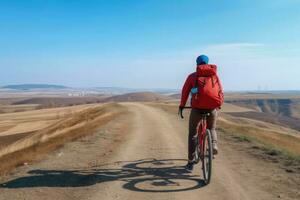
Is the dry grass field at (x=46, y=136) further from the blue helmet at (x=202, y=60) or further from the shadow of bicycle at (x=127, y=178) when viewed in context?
the blue helmet at (x=202, y=60)

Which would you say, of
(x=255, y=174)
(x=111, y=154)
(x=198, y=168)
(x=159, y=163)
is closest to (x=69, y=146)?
(x=111, y=154)

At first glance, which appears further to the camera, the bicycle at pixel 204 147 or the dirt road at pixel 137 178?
the bicycle at pixel 204 147

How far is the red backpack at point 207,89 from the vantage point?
8.75 metres

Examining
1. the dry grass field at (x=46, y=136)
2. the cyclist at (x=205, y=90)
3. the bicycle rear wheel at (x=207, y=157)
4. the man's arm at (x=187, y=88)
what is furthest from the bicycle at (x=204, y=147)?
the dry grass field at (x=46, y=136)

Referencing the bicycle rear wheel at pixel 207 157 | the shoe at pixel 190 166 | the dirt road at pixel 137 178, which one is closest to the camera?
the dirt road at pixel 137 178

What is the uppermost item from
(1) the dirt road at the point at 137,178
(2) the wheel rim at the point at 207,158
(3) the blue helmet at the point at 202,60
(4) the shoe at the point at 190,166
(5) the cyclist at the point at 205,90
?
(3) the blue helmet at the point at 202,60

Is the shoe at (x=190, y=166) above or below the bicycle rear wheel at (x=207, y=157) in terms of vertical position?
below

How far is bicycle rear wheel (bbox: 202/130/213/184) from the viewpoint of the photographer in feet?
28.2

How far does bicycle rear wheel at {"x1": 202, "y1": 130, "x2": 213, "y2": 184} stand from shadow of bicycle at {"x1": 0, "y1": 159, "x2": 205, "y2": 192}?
0.21 m

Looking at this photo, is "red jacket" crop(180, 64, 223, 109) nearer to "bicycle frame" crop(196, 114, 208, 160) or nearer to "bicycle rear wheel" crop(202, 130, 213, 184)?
"bicycle frame" crop(196, 114, 208, 160)

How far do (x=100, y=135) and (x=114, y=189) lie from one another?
34.7 feet

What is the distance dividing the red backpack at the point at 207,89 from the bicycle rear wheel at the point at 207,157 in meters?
0.59

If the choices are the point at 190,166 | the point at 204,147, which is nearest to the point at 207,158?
the point at 204,147

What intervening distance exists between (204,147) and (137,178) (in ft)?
5.36
